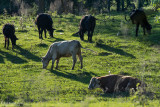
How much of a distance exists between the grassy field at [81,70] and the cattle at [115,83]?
0.35 metres

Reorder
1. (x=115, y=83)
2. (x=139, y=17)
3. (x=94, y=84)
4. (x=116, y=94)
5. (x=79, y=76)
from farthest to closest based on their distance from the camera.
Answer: (x=139, y=17) < (x=79, y=76) < (x=94, y=84) < (x=115, y=83) < (x=116, y=94)

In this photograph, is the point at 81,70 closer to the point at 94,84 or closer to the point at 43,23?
the point at 94,84

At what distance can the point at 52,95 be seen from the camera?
45.9 feet

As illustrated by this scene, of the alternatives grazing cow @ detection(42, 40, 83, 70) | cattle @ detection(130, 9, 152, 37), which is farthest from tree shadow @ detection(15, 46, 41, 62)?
cattle @ detection(130, 9, 152, 37)

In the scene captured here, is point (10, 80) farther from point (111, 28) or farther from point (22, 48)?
point (111, 28)

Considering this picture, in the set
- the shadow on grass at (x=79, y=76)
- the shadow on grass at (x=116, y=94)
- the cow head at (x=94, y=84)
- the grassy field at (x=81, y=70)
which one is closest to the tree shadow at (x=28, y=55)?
the grassy field at (x=81, y=70)

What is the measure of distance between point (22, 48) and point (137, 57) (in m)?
8.98

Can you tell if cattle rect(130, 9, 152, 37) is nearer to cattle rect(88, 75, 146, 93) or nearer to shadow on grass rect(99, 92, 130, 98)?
cattle rect(88, 75, 146, 93)

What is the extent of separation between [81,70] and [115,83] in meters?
4.55

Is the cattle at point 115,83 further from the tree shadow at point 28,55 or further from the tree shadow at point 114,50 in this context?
the tree shadow at point 28,55

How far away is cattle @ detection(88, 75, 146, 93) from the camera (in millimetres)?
14172

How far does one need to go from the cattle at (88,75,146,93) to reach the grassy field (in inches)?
13.9

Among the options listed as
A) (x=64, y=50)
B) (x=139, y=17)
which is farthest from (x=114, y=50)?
(x=64, y=50)

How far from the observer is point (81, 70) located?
1884 cm
